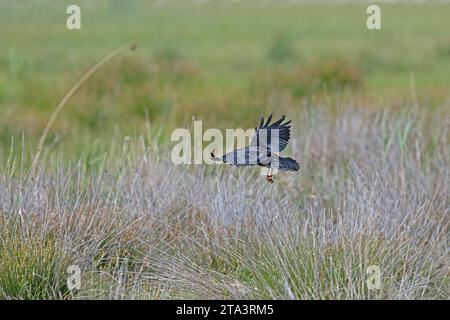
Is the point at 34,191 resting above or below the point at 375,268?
above

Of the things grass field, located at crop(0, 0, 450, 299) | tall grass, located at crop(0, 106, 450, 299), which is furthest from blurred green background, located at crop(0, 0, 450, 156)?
tall grass, located at crop(0, 106, 450, 299)

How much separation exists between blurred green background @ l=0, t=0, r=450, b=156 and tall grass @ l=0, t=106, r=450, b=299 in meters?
1.23

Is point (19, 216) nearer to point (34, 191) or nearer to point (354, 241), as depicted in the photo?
point (34, 191)

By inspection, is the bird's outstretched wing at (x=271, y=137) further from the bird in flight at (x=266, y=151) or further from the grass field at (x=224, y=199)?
the grass field at (x=224, y=199)

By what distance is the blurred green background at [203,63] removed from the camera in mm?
7688

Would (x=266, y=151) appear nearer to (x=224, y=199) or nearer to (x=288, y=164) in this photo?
(x=288, y=164)

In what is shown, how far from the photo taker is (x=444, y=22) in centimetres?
1717

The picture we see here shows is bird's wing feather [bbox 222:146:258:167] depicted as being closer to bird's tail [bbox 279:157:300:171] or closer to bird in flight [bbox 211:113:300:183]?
bird in flight [bbox 211:113:300:183]

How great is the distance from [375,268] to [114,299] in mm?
983

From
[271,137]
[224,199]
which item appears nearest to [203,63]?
[224,199]

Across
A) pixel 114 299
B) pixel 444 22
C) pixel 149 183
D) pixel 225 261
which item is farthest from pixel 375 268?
pixel 444 22

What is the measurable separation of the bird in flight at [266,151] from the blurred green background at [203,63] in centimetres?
196

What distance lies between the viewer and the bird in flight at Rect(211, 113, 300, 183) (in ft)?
12.0

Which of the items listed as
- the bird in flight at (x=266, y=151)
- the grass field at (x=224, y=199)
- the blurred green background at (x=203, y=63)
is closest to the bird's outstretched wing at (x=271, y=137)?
the bird in flight at (x=266, y=151)
